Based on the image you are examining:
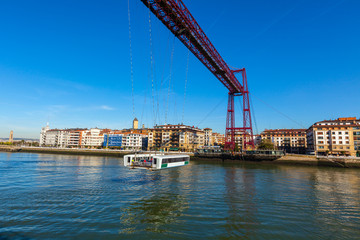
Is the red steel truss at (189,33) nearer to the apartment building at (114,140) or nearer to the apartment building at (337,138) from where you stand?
the apartment building at (337,138)

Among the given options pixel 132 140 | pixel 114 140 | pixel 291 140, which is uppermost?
pixel 291 140

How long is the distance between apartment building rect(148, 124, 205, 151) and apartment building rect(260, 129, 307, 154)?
126 ft

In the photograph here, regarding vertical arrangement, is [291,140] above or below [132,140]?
above

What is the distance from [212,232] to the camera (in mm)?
9922

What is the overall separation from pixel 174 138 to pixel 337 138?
196 ft

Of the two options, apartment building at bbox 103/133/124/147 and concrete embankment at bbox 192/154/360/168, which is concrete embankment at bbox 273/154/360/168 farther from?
apartment building at bbox 103/133/124/147

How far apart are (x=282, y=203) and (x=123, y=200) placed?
39.3ft

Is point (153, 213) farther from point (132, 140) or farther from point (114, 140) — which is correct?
point (114, 140)

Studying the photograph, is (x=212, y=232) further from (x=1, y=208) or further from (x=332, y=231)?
(x=1, y=208)

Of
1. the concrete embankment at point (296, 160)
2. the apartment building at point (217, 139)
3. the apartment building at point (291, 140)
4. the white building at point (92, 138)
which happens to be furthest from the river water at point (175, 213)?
the apartment building at point (217, 139)

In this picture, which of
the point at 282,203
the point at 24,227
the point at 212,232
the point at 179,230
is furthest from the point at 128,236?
the point at 282,203

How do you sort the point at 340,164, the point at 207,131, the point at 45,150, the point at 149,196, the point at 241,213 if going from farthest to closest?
the point at 207,131, the point at 45,150, the point at 340,164, the point at 149,196, the point at 241,213

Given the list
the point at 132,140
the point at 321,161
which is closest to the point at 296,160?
the point at 321,161

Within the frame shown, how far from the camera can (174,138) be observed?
301 ft
